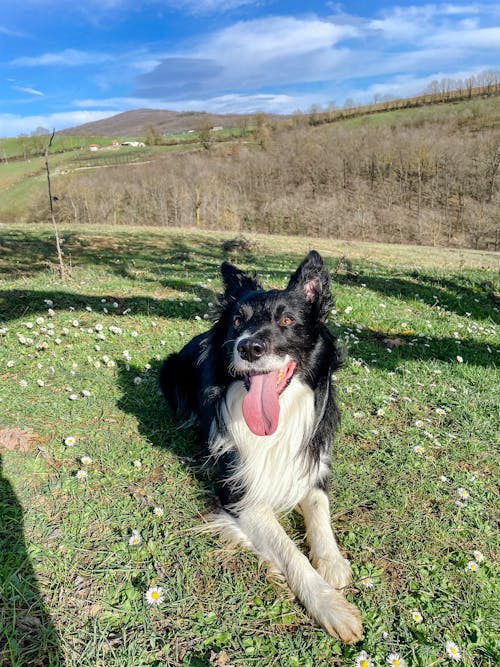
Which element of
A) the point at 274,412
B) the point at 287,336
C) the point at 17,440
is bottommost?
the point at 17,440

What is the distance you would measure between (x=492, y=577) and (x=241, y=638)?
5.69ft

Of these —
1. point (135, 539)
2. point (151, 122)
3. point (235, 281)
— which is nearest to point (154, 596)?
point (135, 539)

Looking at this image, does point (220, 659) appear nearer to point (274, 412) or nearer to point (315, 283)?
point (274, 412)

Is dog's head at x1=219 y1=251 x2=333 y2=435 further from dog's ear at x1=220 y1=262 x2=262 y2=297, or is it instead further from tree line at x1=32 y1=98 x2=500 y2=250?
tree line at x1=32 y1=98 x2=500 y2=250

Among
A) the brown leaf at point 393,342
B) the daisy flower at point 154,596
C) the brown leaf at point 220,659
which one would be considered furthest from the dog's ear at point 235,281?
the brown leaf at point 393,342

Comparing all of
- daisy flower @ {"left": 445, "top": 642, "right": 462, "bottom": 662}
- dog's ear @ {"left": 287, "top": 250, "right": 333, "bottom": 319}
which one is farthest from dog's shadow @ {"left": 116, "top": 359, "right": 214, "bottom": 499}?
daisy flower @ {"left": 445, "top": 642, "right": 462, "bottom": 662}

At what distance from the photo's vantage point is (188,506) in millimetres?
3549

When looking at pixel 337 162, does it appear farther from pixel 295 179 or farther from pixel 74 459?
pixel 74 459

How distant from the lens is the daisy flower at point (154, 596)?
269 cm

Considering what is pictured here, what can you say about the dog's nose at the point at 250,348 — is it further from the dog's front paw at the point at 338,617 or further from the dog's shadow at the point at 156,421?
the dog's front paw at the point at 338,617

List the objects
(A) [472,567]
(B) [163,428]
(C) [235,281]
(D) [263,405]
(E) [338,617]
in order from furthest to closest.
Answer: (B) [163,428], (C) [235,281], (D) [263,405], (A) [472,567], (E) [338,617]

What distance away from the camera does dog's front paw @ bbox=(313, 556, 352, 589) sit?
2887 mm

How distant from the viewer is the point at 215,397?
3.64 metres

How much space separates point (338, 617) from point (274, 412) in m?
1.33
